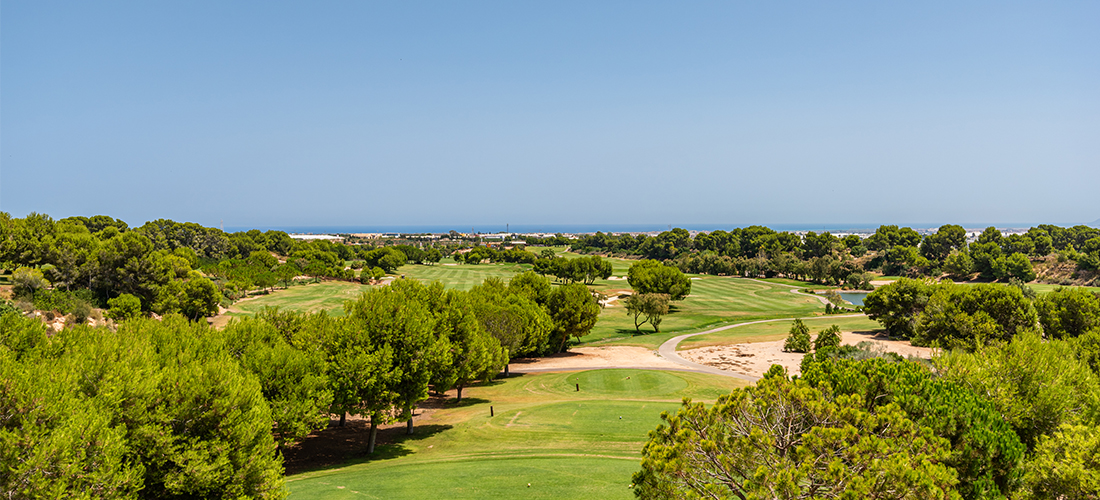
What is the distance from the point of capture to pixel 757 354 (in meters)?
55.4

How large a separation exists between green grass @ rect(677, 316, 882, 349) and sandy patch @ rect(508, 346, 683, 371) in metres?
6.72

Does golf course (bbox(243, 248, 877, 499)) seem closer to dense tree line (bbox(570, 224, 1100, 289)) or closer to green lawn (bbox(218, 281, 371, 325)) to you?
green lawn (bbox(218, 281, 371, 325))

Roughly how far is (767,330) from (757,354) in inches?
605

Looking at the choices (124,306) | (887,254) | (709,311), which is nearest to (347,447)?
(124,306)

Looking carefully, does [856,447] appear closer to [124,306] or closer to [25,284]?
[124,306]

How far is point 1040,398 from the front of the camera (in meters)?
18.0

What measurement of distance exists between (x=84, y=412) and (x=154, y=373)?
3.86 metres

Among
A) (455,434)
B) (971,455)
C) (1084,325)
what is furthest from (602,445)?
(1084,325)

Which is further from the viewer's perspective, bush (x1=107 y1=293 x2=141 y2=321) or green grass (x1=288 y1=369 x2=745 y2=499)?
bush (x1=107 y1=293 x2=141 y2=321)

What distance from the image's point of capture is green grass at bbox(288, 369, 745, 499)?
19.9 metres

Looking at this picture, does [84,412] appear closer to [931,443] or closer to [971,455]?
[931,443]

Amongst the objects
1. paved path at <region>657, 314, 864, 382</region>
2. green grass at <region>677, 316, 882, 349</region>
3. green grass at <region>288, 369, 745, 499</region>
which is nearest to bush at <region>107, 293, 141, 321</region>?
green grass at <region>288, 369, 745, 499</region>

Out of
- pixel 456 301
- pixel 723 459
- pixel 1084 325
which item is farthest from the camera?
pixel 1084 325

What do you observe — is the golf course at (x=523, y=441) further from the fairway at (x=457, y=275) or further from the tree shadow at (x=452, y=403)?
the fairway at (x=457, y=275)
